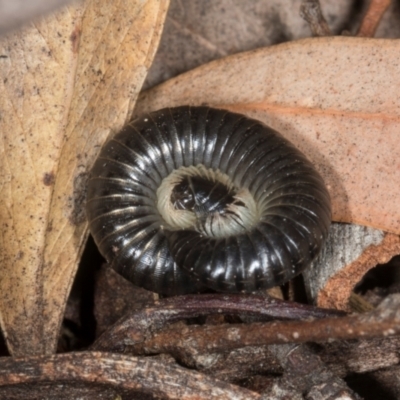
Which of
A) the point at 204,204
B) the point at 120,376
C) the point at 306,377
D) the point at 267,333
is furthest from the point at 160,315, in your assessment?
the point at 204,204

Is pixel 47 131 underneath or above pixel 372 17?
underneath

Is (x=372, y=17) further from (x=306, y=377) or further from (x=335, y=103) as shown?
(x=306, y=377)

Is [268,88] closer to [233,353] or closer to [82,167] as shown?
[82,167]

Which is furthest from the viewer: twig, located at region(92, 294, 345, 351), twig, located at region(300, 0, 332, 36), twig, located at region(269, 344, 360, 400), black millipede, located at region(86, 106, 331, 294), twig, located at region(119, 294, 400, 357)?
twig, located at region(300, 0, 332, 36)

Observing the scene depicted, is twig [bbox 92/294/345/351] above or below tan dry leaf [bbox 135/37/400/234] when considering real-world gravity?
below

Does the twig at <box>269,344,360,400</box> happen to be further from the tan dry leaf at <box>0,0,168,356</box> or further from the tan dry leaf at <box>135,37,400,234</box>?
the tan dry leaf at <box>0,0,168,356</box>

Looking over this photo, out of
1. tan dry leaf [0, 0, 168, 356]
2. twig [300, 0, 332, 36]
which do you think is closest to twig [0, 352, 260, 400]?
tan dry leaf [0, 0, 168, 356]
